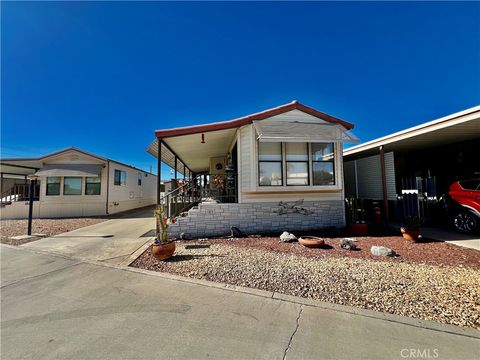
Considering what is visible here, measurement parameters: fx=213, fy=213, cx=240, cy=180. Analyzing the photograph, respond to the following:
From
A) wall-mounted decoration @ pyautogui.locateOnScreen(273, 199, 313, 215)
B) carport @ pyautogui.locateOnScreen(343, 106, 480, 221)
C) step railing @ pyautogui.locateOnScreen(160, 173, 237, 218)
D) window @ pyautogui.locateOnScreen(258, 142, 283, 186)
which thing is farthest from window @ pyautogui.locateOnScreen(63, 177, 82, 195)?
carport @ pyautogui.locateOnScreen(343, 106, 480, 221)

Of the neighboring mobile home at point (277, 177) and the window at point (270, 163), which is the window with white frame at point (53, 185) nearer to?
the neighboring mobile home at point (277, 177)

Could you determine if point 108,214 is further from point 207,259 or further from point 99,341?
point 99,341

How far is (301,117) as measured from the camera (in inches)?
312

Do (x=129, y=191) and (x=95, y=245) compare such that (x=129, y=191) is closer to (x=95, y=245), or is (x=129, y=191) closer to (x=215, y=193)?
(x=95, y=245)

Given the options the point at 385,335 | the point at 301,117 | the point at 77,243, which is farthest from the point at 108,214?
A: the point at 385,335

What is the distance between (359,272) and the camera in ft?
12.8

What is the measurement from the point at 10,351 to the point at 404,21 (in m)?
12.2

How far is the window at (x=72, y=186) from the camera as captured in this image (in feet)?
47.7

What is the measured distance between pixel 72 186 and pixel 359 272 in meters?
17.4

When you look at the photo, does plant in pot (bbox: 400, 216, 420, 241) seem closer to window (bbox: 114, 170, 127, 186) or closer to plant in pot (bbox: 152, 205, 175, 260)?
plant in pot (bbox: 152, 205, 175, 260)

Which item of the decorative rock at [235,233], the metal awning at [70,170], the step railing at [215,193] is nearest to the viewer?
the decorative rock at [235,233]

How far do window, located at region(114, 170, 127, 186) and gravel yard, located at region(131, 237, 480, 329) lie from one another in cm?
1299

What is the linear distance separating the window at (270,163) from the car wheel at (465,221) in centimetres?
585

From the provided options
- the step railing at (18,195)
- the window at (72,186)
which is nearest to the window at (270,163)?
the window at (72,186)
